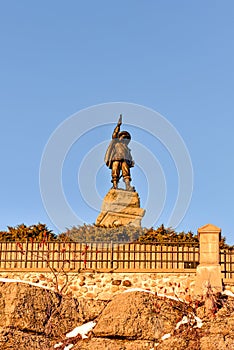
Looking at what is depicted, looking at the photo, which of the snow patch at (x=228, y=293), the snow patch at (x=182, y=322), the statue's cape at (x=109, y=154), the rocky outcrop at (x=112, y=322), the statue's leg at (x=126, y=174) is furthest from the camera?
the statue's cape at (x=109, y=154)

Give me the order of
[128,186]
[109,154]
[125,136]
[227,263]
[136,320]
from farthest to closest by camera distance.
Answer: [125,136] < [109,154] < [128,186] < [227,263] < [136,320]

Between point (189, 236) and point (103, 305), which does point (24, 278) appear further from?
point (189, 236)

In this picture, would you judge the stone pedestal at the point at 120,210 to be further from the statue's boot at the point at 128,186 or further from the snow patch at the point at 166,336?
the snow patch at the point at 166,336

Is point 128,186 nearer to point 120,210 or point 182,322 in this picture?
point 120,210

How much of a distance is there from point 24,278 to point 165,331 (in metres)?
4.71

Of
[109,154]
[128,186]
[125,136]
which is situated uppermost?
[125,136]

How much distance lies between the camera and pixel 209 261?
19.0 m

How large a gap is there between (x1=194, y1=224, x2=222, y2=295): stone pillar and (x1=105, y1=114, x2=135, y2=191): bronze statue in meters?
6.84

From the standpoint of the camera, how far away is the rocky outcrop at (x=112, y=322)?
661 inches

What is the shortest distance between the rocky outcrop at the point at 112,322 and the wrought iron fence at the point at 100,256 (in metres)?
1.52

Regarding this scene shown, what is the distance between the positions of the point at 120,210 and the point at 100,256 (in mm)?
4694

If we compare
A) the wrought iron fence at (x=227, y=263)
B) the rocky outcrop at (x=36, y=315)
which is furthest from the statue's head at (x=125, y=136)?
the rocky outcrop at (x=36, y=315)

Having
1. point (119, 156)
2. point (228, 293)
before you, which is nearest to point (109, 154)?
point (119, 156)

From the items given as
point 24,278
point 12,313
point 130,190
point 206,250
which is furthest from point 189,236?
point 12,313
